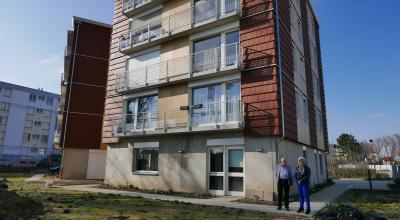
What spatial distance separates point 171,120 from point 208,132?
252 cm

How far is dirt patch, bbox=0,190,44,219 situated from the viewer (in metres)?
7.11

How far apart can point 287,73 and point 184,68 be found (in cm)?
531

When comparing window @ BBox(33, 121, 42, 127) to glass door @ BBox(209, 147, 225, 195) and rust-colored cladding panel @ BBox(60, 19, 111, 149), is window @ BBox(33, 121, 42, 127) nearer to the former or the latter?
rust-colored cladding panel @ BBox(60, 19, 111, 149)

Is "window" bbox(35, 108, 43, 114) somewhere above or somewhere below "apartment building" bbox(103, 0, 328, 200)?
above

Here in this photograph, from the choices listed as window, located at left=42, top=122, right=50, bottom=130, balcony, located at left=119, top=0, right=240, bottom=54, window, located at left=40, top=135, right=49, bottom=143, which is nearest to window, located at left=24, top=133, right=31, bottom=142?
window, located at left=40, top=135, right=49, bottom=143

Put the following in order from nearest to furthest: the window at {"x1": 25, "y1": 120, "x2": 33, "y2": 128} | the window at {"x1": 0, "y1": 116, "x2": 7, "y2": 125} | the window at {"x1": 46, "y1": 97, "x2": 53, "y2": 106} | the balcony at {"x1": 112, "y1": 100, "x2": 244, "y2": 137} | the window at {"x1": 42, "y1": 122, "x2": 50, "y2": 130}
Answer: the balcony at {"x1": 112, "y1": 100, "x2": 244, "y2": 137}
the window at {"x1": 0, "y1": 116, "x2": 7, "y2": 125}
the window at {"x1": 25, "y1": 120, "x2": 33, "y2": 128}
the window at {"x1": 42, "y1": 122, "x2": 50, "y2": 130}
the window at {"x1": 46, "y1": 97, "x2": 53, "y2": 106}

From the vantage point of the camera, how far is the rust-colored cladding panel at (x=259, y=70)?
43.1 ft

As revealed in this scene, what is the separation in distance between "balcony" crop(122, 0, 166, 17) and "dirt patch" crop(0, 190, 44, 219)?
14286mm

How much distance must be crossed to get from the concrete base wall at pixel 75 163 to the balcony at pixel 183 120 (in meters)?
8.81

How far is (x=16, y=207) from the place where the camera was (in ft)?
25.2

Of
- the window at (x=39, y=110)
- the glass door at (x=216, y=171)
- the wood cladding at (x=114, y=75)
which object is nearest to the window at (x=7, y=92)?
the window at (x=39, y=110)

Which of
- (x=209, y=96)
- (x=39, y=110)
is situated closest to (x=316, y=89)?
(x=209, y=96)

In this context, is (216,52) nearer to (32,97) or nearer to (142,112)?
(142,112)

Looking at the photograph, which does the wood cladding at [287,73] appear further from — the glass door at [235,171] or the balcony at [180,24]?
the balcony at [180,24]
